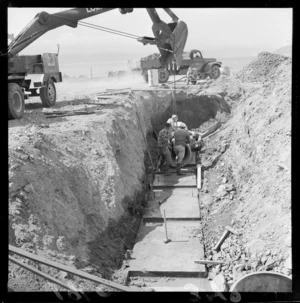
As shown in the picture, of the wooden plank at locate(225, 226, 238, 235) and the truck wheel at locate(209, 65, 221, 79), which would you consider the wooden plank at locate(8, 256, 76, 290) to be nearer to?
the wooden plank at locate(225, 226, 238, 235)

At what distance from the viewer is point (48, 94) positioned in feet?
37.7

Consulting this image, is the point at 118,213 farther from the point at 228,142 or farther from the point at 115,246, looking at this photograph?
the point at 228,142

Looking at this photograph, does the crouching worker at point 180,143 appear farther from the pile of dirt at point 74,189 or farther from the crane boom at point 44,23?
the crane boom at point 44,23

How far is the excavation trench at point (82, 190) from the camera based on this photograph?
21.2 ft

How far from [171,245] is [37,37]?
543 cm

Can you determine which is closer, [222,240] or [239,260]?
[239,260]

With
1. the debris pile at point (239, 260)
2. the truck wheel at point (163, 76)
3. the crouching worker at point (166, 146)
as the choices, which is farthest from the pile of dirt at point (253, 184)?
the truck wheel at point (163, 76)

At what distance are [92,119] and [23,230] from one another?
174 inches

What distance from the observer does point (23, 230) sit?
241 inches

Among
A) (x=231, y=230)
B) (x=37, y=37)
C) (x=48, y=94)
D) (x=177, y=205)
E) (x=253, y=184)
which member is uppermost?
(x=37, y=37)

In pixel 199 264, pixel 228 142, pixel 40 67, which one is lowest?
pixel 199 264

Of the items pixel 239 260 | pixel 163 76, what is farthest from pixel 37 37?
pixel 163 76

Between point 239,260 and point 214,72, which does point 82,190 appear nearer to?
point 239,260
